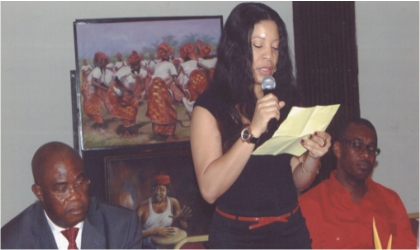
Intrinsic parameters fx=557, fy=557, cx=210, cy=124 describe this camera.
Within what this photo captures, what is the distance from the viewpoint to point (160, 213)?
3680mm

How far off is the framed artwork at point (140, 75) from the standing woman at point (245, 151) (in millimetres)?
2030

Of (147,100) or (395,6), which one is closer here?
(147,100)

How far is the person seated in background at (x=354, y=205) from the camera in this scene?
103 inches

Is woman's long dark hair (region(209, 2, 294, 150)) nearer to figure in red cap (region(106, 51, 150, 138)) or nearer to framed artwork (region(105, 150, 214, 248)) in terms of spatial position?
framed artwork (region(105, 150, 214, 248))

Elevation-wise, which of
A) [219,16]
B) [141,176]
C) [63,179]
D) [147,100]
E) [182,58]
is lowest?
[141,176]

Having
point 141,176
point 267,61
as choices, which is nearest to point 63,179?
point 267,61

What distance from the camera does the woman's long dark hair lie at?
1.73 meters

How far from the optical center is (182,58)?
386 centimetres

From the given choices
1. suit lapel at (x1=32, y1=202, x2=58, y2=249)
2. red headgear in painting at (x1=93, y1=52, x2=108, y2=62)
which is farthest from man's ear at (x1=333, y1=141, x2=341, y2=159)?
red headgear in painting at (x1=93, y1=52, x2=108, y2=62)

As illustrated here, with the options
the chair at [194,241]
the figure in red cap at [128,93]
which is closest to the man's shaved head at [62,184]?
the chair at [194,241]

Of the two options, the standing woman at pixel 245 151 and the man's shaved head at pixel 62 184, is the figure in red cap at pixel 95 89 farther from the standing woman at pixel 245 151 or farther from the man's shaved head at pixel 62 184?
the standing woman at pixel 245 151

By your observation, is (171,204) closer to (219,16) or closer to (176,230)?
(176,230)

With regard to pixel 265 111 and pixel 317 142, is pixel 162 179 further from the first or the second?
pixel 265 111

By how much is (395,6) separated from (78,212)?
3310mm
